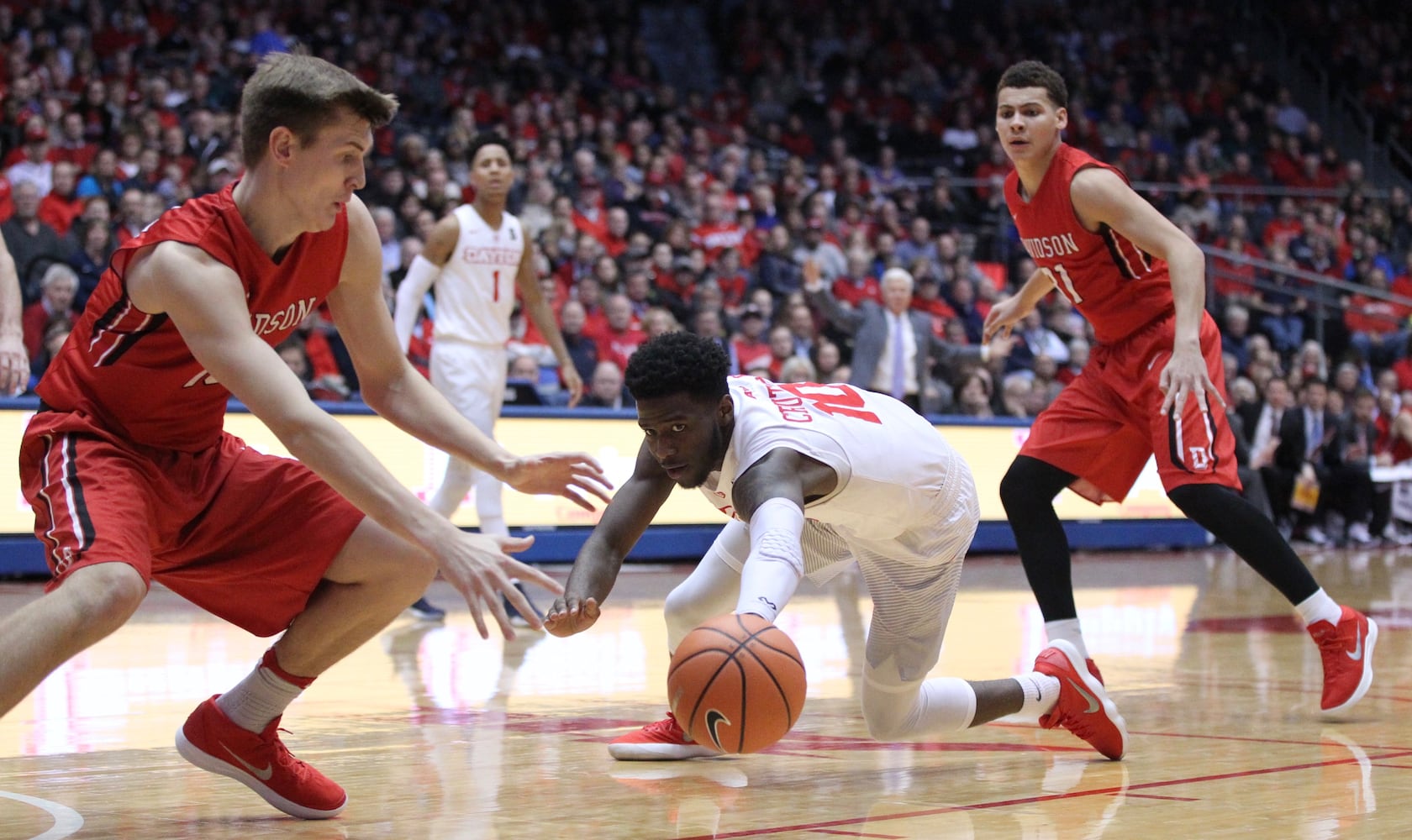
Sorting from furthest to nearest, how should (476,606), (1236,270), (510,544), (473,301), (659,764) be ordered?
(1236,270), (473,301), (659,764), (510,544), (476,606)

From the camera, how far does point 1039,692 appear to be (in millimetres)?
4336

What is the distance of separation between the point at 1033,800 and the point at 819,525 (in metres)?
0.95

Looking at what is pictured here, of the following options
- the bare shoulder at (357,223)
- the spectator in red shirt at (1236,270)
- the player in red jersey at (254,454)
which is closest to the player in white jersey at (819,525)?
the player in red jersey at (254,454)

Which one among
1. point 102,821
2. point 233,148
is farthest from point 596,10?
point 102,821

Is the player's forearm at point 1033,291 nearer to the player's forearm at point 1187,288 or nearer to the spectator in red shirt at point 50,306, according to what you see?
the player's forearm at point 1187,288

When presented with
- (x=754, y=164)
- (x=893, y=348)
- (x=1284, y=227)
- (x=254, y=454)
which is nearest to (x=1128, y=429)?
(x=254, y=454)

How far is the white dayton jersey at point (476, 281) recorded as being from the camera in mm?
8156

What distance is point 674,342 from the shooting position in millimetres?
3576

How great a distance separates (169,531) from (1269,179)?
64.3 feet

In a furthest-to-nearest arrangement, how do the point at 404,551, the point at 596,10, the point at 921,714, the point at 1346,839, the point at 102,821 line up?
the point at 596,10 < the point at 921,714 < the point at 404,551 < the point at 102,821 < the point at 1346,839

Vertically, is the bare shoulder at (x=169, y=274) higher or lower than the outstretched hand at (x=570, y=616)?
higher

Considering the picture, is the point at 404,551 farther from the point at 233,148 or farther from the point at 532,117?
the point at 532,117

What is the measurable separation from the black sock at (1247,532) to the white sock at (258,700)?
9.51 feet

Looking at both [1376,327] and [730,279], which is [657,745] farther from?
[1376,327]
